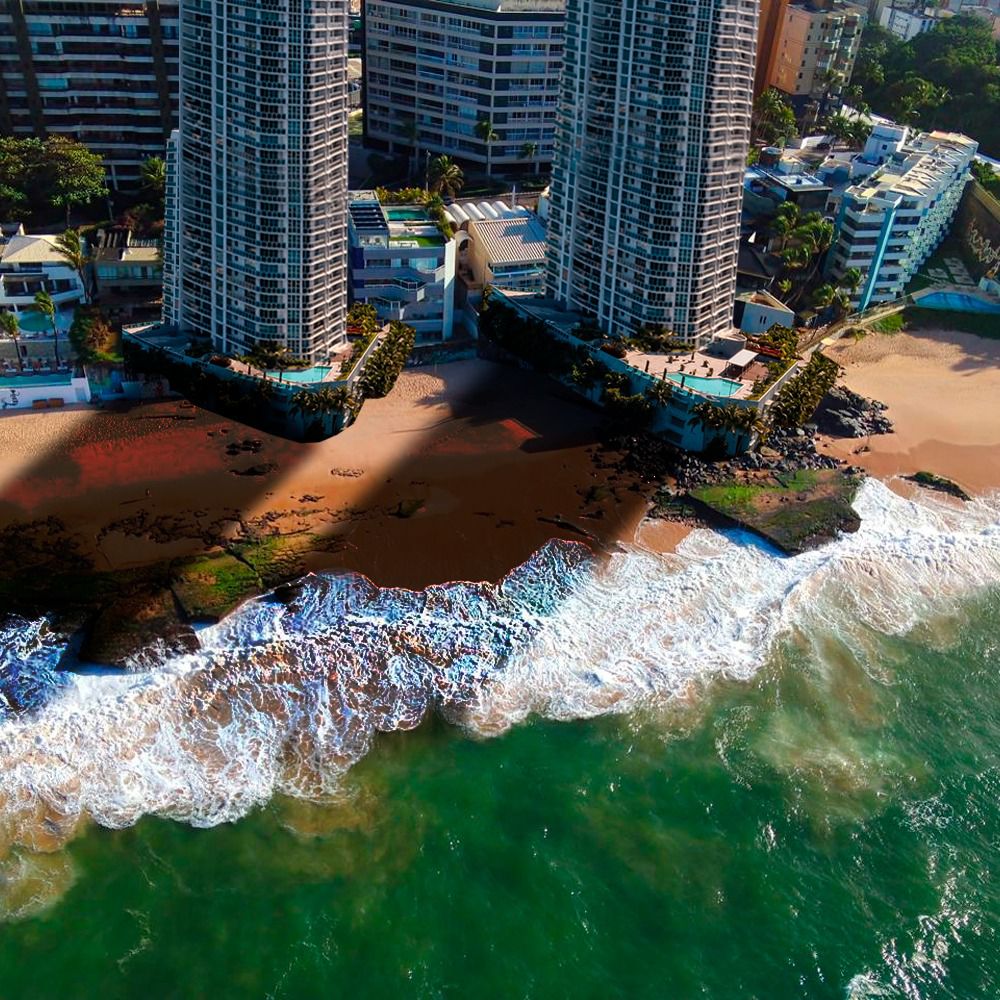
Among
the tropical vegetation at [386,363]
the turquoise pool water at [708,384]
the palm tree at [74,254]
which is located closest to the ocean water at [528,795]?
the turquoise pool water at [708,384]

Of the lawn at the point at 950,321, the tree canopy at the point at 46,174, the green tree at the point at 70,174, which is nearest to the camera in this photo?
the tree canopy at the point at 46,174

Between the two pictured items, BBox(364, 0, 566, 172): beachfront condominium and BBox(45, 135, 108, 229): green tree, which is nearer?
BBox(45, 135, 108, 229): green tree

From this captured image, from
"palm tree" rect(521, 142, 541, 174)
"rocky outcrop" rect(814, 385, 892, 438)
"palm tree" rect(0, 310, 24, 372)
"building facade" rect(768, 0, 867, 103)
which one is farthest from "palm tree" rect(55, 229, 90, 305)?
"building facade" rect(768, 0, 867, 103)

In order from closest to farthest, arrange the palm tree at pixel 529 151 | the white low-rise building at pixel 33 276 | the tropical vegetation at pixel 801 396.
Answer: the tropical vegetation at pixel 801 396, the white low-rise building at pixel 33 276, the palm tree at pixel 529 151

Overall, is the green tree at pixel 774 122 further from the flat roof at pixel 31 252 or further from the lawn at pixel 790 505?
the flat roof at pixel 31 252

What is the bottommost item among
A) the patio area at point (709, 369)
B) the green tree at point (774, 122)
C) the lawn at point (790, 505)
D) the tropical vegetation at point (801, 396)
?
the lawn at point (790, 505)

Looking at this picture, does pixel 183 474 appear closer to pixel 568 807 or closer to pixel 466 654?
pixel 466 654

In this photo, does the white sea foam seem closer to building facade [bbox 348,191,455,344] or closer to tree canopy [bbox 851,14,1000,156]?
building facade [bbox 348,191,455,344]
